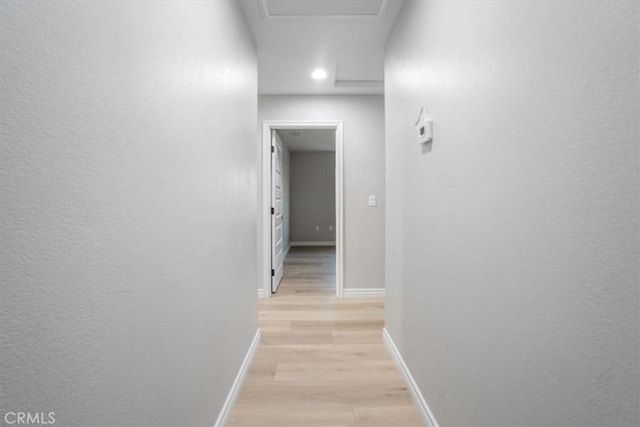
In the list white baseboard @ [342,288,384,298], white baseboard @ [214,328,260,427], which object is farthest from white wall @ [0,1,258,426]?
white baseboard @ [342,288,384,298]

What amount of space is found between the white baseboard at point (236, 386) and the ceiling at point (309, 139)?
12.3 feet

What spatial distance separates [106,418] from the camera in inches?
28.2

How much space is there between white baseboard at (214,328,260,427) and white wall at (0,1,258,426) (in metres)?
0.10

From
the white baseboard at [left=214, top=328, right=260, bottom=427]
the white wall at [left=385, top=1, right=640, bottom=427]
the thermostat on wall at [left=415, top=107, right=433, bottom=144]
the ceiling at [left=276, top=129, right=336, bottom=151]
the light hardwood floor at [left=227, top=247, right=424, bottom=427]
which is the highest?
the ceiling at [left=276, top=129, right=336, bottom=151]

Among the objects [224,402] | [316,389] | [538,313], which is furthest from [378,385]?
[538,313]

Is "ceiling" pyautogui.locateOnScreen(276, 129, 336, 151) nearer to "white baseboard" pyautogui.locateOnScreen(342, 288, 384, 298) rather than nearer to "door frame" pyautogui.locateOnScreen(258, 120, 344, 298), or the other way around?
"door frame" pyautogui.locateOnScreen(258, 120, 344, 298)

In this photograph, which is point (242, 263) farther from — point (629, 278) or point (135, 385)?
point (629, 278)

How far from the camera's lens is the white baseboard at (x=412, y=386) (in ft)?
4.92

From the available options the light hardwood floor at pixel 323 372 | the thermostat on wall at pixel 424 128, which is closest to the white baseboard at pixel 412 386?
the light hardwood floor at pixel 323 372

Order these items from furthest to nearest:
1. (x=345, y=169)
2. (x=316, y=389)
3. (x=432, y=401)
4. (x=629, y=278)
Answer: (x=345, y=169) → (x=316, y=389) → (x=432, y=401) → (x=629, y=278)

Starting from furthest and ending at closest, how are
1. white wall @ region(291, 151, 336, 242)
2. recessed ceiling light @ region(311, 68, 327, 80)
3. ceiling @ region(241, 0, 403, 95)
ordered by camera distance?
1. white wall @ region(291, 151, 336, 242)
2. recessed ceiling light @ region(311, 68, 327, 80)
3. ceiling @ region(241, 0, 403, 95)

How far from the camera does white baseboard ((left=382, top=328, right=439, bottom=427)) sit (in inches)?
59.0

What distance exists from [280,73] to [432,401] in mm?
2770

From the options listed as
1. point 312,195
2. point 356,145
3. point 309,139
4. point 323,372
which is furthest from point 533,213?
point 312,195
